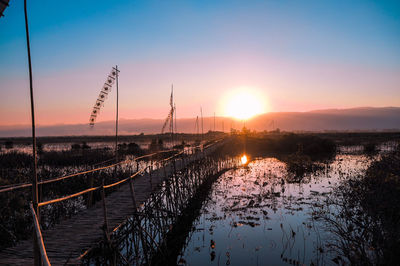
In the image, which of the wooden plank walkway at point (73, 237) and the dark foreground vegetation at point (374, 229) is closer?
the wooden plank walkway at point (73, 237)

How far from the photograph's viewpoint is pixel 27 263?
16.1 feet

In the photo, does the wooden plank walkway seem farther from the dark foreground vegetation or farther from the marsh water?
the dark foreground vegetation

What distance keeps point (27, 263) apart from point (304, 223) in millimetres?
10191

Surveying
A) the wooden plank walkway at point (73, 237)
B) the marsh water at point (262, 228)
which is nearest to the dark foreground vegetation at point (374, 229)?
the marsh water at point (262, 228)

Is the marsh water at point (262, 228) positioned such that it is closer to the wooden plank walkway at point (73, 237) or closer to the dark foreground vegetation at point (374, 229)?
the dark foreground vegetation at point (374, 229)

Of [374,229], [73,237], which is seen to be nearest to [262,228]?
[374,229]

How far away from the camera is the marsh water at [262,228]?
913 cm

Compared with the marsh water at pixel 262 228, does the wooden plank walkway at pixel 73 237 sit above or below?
above

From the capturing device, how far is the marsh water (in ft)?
30.0

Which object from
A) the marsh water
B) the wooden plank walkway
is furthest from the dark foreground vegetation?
the wooden plank walkway

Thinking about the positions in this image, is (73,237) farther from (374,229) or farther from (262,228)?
(262,228)

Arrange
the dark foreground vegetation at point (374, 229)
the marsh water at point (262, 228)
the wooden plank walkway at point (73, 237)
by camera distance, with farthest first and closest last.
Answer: the marsh water at point (262, 228)
the dark foreground vegetation at point (374, 229)
the wooden plank walkway at point (73, 237)

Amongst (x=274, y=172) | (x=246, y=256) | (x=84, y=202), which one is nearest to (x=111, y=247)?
(x=246, y=256)

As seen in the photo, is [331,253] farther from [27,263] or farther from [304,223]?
[27,263]
